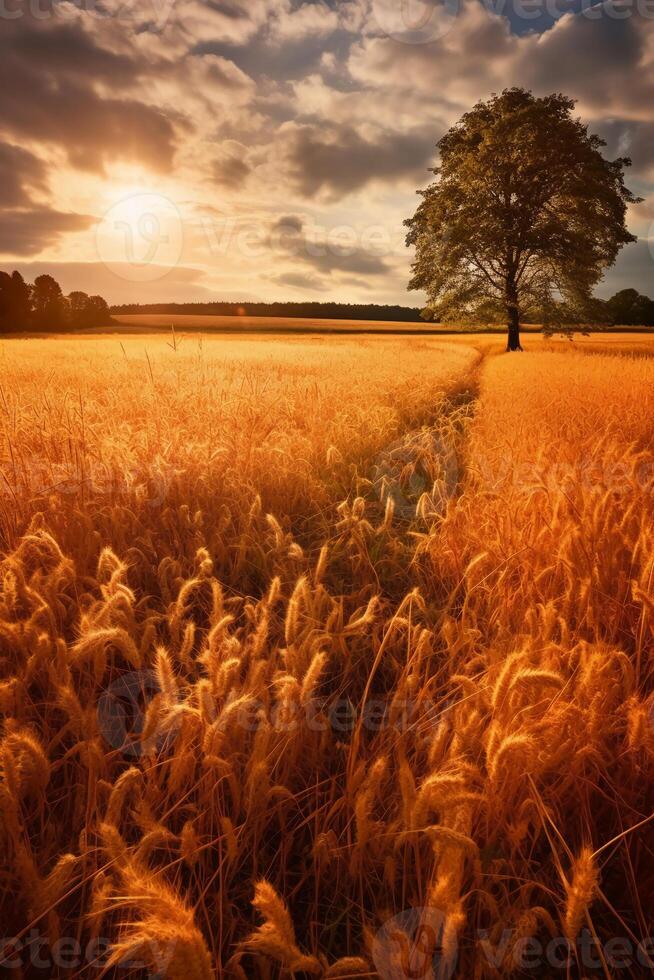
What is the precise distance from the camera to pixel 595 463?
10.9 ft

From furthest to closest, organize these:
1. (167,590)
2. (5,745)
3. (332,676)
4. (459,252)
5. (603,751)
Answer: (459,252) → (167,590) → (332,676) → (603,751) → (5,745)

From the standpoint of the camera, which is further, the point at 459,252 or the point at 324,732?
the point at 459,252

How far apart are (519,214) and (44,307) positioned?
54.7 meters

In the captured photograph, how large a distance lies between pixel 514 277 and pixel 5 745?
88.9ft

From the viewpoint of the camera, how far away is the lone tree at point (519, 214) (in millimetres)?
20938

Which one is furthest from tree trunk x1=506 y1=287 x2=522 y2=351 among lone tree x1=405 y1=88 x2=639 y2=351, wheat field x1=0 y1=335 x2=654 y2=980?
wheat field x1=0 y1=335 x2=654 y2=980

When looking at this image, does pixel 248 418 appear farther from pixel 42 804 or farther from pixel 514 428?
pixel 42 804

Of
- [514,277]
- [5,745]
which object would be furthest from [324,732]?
[514,277]

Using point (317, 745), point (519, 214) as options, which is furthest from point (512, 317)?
point (317, 745)

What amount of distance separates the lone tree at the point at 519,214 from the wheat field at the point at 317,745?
2313cm

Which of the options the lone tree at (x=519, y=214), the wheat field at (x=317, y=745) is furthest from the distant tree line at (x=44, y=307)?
the wheat field at (x=317, y=745)

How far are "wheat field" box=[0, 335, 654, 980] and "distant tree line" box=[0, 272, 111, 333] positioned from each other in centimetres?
5845

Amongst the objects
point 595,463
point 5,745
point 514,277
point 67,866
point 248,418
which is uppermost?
point 514,277

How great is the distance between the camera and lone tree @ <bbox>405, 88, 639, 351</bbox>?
20.9m
